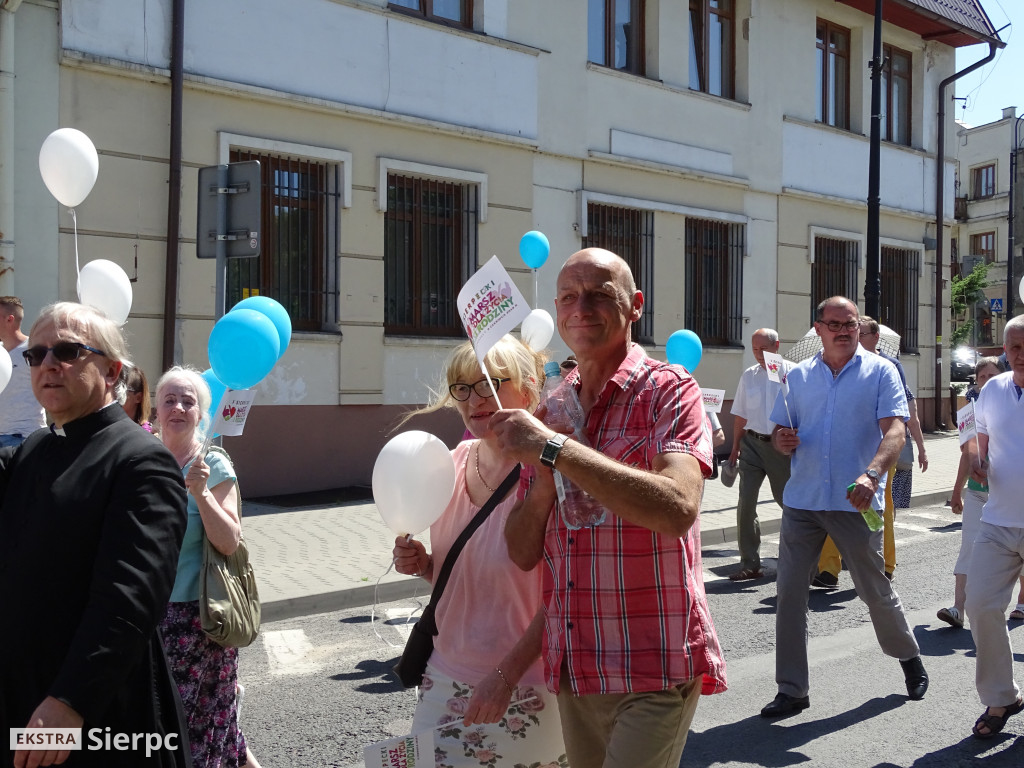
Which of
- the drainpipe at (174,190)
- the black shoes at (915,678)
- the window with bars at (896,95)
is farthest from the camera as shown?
the window with bars at (896,95)

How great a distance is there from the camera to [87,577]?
2.45 m

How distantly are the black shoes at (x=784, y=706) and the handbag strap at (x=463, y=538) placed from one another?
267 centimetres

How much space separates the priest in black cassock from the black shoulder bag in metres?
0.66

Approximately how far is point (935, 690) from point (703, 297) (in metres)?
11.0

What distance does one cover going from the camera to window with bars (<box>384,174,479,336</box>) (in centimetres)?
1245

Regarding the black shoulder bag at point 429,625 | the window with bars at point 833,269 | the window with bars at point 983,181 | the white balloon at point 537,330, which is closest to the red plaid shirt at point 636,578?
the black shoulder bag at point 429,625

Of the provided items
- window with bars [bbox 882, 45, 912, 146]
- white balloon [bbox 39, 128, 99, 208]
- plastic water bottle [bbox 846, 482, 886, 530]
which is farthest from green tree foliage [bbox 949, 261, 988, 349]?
white balloon [bbox 39, 128, 99, 208]

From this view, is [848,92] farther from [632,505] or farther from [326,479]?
[632,505]

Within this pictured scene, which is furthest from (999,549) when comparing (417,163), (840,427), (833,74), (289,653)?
(833,74)

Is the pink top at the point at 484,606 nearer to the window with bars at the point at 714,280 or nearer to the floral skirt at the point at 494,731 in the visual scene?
the floral skirt at the point at 494,731

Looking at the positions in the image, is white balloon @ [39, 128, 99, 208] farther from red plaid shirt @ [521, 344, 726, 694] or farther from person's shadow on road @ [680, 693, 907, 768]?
red plaid shirt @ [521, 344, 726, 694]

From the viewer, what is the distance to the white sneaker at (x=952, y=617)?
22.4 ft

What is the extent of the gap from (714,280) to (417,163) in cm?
587

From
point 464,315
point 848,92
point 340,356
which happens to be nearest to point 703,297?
point 848,92
